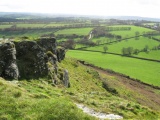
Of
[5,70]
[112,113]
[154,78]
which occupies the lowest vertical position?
[154,78]

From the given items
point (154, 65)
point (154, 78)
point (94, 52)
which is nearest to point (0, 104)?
point (154, 78)

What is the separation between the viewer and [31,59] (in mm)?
40312

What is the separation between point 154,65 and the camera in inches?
5325

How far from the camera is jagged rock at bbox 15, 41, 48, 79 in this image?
129 feet

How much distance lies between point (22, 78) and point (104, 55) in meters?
119

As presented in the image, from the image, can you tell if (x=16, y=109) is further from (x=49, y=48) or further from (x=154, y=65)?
(x=154, y=65)

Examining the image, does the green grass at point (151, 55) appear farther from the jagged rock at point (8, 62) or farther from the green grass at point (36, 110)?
the green grass at point (36, 110)

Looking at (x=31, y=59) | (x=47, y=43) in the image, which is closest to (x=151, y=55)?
(x=47, y=43)

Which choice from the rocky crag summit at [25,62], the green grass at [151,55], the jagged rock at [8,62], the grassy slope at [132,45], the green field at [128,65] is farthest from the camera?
the grassy slope at [132,45]

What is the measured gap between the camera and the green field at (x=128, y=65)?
112 m

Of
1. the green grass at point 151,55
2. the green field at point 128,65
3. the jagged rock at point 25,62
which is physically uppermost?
the jagged rock at point 25,62

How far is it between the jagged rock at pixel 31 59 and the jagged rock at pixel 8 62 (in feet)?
12.1

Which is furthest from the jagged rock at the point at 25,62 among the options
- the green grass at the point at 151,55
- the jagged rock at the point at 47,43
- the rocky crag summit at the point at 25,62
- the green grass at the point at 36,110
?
the green grass at the point at 151,55

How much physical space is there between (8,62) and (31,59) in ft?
19.8
